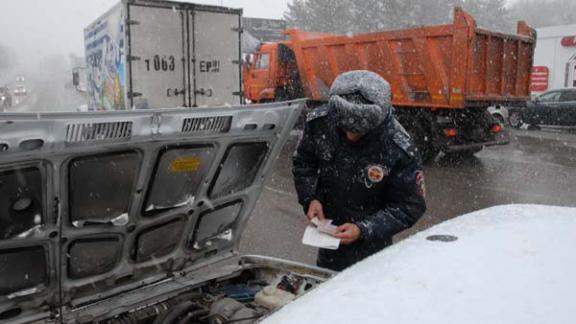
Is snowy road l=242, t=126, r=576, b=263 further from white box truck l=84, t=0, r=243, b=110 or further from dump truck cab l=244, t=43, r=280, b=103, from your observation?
white box truck l=84, t=0, r=243, b=110

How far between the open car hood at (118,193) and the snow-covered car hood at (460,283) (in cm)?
87

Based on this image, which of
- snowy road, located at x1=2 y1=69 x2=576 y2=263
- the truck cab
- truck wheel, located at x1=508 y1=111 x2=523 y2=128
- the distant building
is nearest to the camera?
snowy road, located at x1=2 y1=69 x2=576 y2=263

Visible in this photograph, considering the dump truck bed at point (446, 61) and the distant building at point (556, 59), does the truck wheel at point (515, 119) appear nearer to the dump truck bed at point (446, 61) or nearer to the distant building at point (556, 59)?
the distant building at point (556, 59)

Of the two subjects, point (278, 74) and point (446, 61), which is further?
point (278, 74)

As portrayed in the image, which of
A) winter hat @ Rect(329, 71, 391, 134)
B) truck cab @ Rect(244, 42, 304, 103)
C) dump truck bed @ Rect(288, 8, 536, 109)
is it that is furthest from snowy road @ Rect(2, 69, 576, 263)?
winter hat @ Rect(329, 71, 391, 134)

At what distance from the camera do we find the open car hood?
1804 mm

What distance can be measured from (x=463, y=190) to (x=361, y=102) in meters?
6.23

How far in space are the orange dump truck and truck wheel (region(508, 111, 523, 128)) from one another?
7240mm

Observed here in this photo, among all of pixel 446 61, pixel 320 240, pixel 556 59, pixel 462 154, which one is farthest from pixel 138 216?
pixel 556 59

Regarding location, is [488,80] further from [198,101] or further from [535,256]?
[535,256]

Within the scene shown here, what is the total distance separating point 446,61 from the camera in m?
9.67

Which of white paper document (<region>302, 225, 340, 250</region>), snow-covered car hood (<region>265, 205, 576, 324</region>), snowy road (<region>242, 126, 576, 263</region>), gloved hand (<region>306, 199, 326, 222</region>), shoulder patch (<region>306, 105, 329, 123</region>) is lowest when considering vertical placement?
snowy road (<region>242, 126, 576, 263</region>)

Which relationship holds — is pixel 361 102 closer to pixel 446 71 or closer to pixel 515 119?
pixel 446 71

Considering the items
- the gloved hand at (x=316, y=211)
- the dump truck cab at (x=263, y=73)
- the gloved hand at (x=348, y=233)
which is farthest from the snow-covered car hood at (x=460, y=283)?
the dump truck cab at (x=263, y=73)
